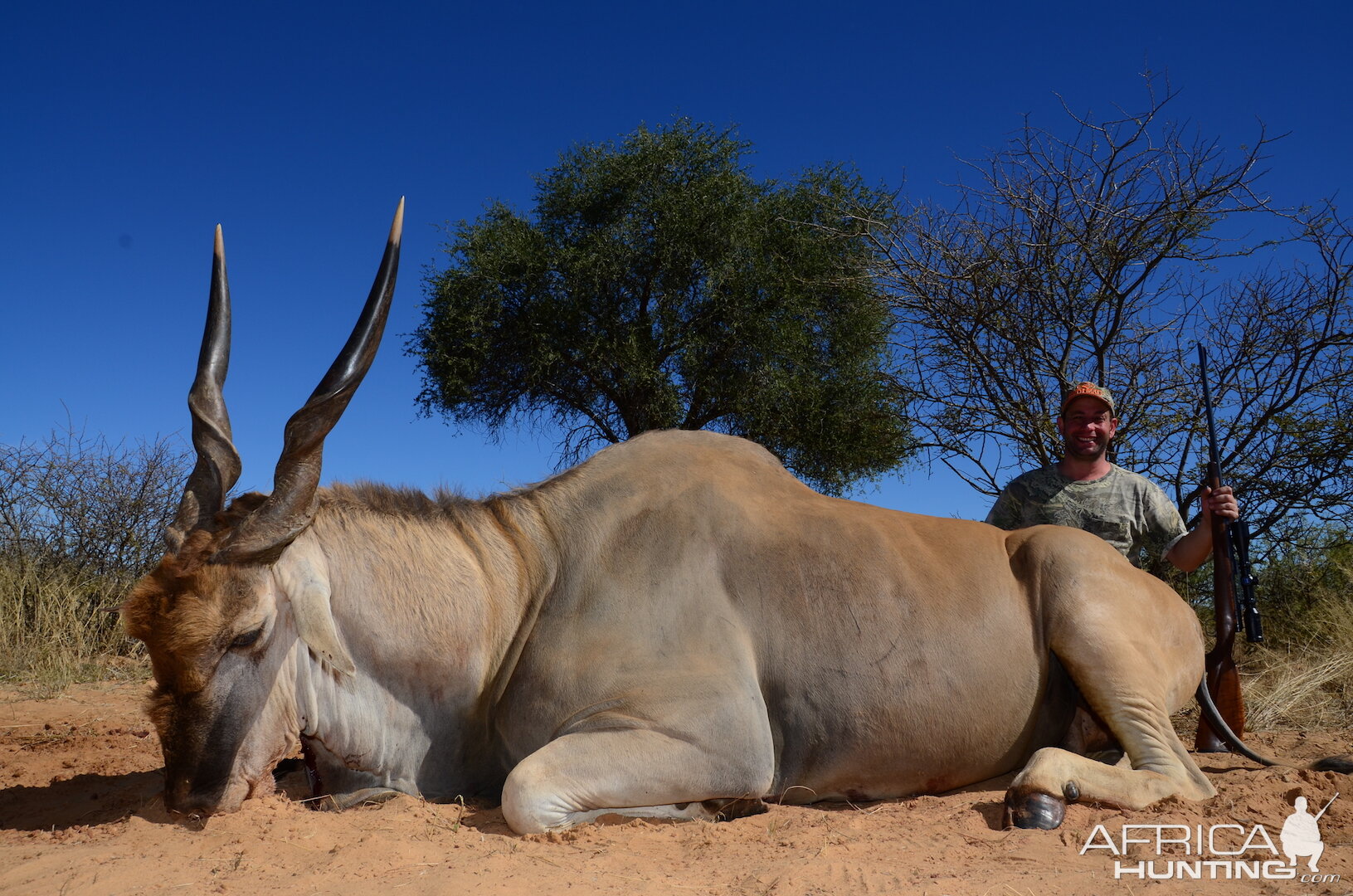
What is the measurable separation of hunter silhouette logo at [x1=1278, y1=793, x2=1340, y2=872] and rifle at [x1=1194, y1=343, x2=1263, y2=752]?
112 cm

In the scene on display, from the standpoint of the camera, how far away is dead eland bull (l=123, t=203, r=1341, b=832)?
3.22 meters

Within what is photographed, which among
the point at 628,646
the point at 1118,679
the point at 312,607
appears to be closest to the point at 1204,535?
the point at 1118,679

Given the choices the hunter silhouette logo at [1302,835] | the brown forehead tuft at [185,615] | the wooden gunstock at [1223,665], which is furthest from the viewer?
the wooden gunstock at [1223,665]

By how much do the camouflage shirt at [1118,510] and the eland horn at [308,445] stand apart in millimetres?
3899

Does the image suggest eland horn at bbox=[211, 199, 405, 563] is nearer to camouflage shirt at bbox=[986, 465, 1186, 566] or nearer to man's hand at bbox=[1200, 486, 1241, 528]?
camouflage shirt at bbox=[986, 465, 1186, 566]

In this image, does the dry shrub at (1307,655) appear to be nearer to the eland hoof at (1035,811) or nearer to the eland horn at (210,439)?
the eland hoof at (1035,811)

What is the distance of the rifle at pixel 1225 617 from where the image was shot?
177 inches

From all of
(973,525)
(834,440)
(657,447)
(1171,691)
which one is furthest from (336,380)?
(834,440)

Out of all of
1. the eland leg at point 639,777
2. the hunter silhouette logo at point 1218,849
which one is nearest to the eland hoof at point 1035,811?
the hunter silhouette logo at point 1218,849

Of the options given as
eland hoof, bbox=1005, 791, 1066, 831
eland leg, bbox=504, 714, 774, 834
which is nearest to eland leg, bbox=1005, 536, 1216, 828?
eland hoof, bbox=1005, 791, 1066, 831

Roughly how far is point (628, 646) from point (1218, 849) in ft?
6.10

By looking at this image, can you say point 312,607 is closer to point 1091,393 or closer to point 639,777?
point 639,777

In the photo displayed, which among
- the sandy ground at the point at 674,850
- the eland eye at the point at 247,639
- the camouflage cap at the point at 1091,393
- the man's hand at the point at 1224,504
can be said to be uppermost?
the camouflage cap at the point at 1091,393

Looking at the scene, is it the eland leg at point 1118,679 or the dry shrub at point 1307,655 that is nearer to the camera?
the eland leg at point 1118,679
